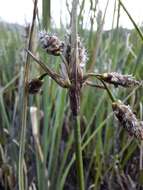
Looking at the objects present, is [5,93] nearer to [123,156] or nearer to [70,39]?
[123,156]

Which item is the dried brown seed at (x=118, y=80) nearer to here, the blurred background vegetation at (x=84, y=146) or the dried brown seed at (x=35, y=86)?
the dried brown seed at (x=35, y=86)

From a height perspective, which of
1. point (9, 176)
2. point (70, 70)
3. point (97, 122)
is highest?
point (70, 70)

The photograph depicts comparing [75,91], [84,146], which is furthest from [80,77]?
[84,146]

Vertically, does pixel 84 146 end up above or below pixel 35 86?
below

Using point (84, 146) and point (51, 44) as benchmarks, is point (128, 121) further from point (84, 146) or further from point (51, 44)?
point (84, 146)

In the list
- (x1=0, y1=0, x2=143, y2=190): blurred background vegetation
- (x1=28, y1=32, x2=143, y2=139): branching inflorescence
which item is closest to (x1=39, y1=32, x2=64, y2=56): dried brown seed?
(x1=28, y1=32, x2=143, y2=139): branching inflorescence

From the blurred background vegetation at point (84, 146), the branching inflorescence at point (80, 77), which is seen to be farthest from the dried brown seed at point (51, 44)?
the blurred background vegetation at point (84, 146)

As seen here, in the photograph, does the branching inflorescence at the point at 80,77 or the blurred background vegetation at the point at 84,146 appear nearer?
the branching inflorescence at the point at 80,77

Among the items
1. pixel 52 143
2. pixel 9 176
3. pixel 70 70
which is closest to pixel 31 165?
pixel 9 176
